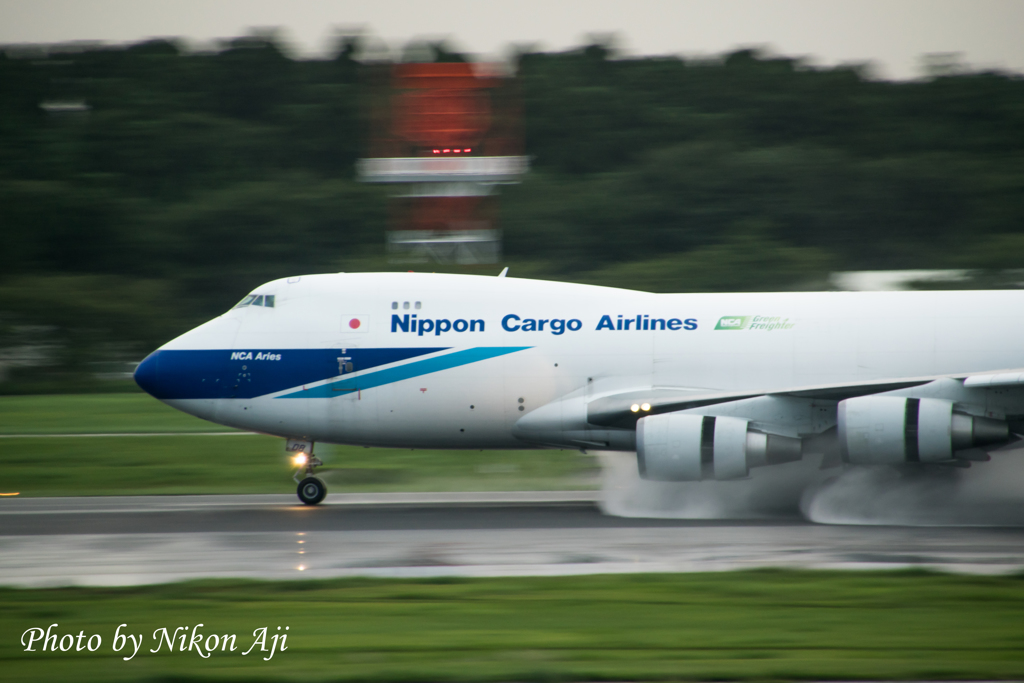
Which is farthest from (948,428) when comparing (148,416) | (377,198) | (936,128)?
(936,128)

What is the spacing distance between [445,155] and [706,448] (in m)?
20.2

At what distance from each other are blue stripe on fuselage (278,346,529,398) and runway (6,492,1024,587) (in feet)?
5.86

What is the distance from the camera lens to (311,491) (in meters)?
15.3

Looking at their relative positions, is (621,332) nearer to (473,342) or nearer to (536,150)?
(473,342)

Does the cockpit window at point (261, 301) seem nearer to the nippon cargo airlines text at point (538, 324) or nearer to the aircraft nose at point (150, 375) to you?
the aircraft nose at point (150, 375)

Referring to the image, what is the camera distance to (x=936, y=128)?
46.8 m

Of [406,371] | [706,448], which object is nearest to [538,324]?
[406,371]

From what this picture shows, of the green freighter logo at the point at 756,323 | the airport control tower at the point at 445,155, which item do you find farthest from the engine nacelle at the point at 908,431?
the airport control tower at the point at 445,155

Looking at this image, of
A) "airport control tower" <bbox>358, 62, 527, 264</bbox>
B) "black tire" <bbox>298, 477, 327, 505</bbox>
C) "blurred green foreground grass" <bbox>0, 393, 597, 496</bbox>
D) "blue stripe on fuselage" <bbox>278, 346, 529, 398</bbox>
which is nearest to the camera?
"blue stripe on fuselage" <bbox>278, 346, 529, 398</bbox>

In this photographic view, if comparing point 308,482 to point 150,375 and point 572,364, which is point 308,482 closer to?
point 150,375

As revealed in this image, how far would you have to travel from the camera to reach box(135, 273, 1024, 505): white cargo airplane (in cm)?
1375

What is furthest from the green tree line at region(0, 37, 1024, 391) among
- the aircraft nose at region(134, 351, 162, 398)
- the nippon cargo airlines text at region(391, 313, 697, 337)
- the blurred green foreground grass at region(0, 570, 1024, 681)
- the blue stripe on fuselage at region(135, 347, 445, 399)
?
the blurred green foreground grass at region(0, 570, 1024, 681)

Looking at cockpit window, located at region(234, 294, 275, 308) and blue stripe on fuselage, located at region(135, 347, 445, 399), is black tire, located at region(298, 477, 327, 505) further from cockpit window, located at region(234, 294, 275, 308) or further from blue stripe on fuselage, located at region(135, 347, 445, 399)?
cockpit window, located at region(234, 294, 275, 308)

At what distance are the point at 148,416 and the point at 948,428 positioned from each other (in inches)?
756
